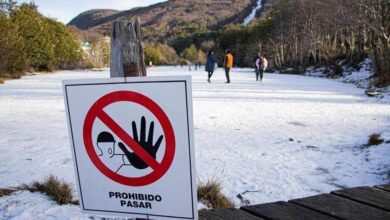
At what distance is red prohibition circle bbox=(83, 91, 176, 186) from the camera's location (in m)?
1.70

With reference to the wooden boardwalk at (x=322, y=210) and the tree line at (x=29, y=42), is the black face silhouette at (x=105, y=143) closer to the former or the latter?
the wooden boardwalk at (x=322, y=210)

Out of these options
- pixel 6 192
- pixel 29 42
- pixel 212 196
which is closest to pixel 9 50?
pixel 29 42

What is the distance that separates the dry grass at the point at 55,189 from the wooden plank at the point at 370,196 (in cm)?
282

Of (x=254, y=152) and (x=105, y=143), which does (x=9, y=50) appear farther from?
(x=105, y=143)

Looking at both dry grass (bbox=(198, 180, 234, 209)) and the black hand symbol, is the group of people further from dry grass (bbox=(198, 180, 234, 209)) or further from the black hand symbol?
the black hand symbol

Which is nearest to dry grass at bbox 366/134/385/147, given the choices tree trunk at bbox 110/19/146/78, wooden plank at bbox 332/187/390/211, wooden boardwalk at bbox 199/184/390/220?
wooden plank at bbox 332/187/390/211

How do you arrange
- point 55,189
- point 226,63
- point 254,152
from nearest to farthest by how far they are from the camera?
point 55,189, point 254,152, point 226,63

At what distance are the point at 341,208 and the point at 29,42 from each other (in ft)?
170

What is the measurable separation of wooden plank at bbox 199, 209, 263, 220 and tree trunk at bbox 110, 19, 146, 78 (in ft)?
2.74

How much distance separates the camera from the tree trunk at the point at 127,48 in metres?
2.00

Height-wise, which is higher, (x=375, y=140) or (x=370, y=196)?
(x=370, y=196)

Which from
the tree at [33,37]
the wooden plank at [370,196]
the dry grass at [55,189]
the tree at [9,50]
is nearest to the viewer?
the wooden plank at [370,196]

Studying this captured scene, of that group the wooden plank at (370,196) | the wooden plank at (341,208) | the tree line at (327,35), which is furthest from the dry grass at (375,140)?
the tree line at (327,35)

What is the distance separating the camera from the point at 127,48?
2016 millimetres
